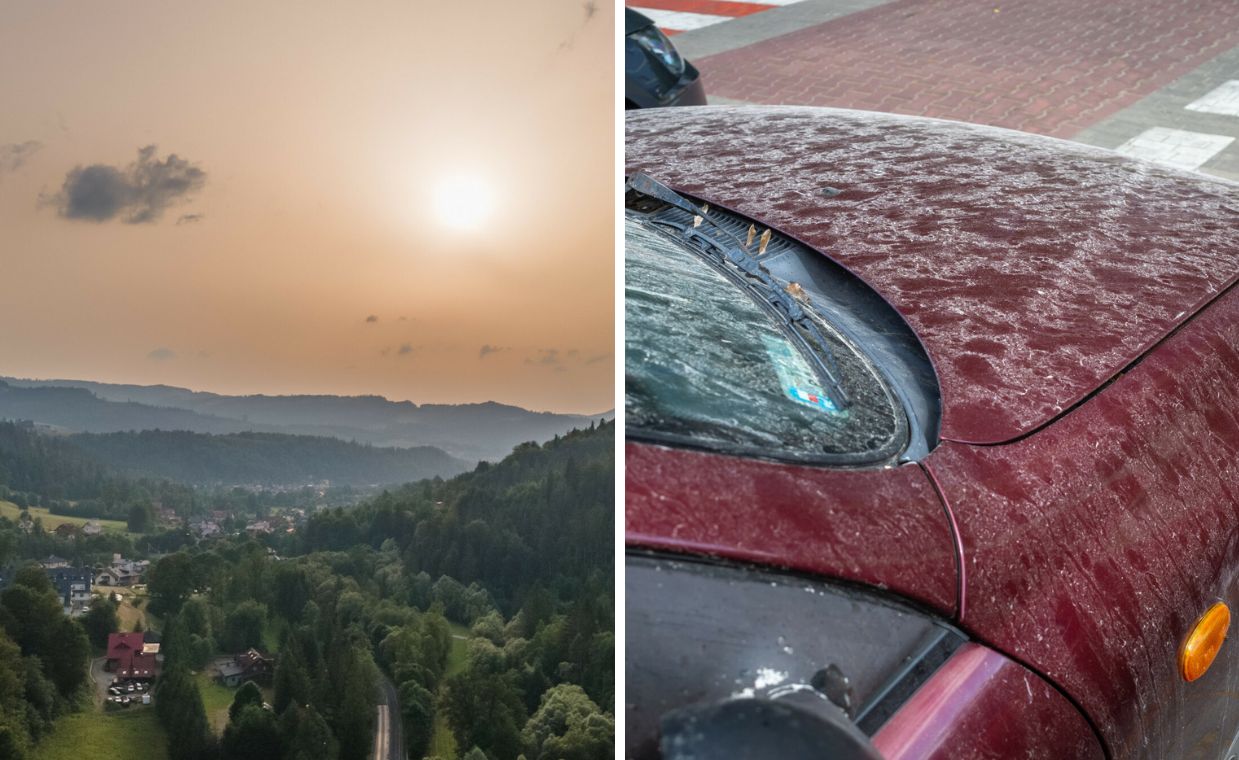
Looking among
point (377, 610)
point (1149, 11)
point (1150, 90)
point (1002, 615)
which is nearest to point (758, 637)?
point (1002, 615)

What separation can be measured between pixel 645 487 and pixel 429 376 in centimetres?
47

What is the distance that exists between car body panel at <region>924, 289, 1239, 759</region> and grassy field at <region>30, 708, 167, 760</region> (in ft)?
2.43

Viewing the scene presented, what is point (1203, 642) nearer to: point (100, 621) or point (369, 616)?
point (369, 616)

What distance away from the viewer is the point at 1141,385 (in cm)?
135

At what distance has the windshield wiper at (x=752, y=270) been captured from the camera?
129 cm

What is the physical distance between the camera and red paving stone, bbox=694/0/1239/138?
19.9 feet

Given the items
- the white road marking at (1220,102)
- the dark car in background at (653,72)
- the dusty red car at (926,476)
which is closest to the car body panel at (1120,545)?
the dusty red car at (926,476)

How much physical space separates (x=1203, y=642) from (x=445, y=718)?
0.80 metres

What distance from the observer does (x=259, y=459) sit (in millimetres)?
1246

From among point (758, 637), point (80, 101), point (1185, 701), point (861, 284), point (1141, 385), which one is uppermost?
point (80, 101)

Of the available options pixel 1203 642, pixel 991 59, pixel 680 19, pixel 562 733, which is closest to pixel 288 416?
pixel 562 733

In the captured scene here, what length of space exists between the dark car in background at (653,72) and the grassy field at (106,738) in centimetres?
375

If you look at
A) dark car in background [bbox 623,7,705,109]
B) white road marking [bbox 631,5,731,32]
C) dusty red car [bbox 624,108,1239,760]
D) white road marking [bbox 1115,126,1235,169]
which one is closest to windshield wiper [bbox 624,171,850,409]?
dusty red car [bbox 624,108,1239,760]

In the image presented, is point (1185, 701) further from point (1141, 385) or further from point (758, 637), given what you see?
point (758, 637)
